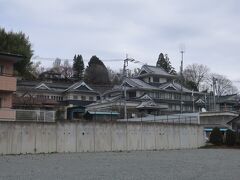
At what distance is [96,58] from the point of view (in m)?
99.1

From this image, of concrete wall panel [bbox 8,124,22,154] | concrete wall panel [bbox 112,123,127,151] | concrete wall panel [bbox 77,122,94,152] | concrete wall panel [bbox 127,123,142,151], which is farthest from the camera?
concrete wall panel [bbox 127,123,142,151]

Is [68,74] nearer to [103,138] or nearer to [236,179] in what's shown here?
[103,138]

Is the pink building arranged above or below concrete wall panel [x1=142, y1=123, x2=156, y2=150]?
above

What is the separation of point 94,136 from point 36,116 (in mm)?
4768

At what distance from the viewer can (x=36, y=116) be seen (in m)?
29.3

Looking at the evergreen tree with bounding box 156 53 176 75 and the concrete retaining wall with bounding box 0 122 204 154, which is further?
the evergreen tree with bounding box 156 53 176 75

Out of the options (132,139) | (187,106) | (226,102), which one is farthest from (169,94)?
(132,139)

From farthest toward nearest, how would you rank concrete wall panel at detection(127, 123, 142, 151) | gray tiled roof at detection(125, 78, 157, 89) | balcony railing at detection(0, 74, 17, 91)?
gray tiled roof at detection(125, 78, 157, 89) < balcony railing at detection(0, 74, 17, 91) < concrete wall panel at detection(127, 123, 142, 151)

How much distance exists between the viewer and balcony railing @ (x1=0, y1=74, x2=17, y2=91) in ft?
112

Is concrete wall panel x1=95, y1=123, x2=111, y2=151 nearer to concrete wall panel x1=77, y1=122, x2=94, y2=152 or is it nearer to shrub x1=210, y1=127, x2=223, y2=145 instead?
concrete wall panel x1=77, y1=122, x2=94, y2=152

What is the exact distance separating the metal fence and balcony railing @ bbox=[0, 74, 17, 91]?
5.06 metres

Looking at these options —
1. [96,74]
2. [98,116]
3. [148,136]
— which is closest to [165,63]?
[96,74]

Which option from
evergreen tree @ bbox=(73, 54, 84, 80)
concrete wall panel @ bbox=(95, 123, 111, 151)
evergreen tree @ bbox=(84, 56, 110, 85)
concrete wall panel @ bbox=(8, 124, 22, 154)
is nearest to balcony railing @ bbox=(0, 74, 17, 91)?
concrete wall panel @ bbox=(8, 124, 22, 154)

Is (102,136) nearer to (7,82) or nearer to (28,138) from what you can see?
(28,138)
